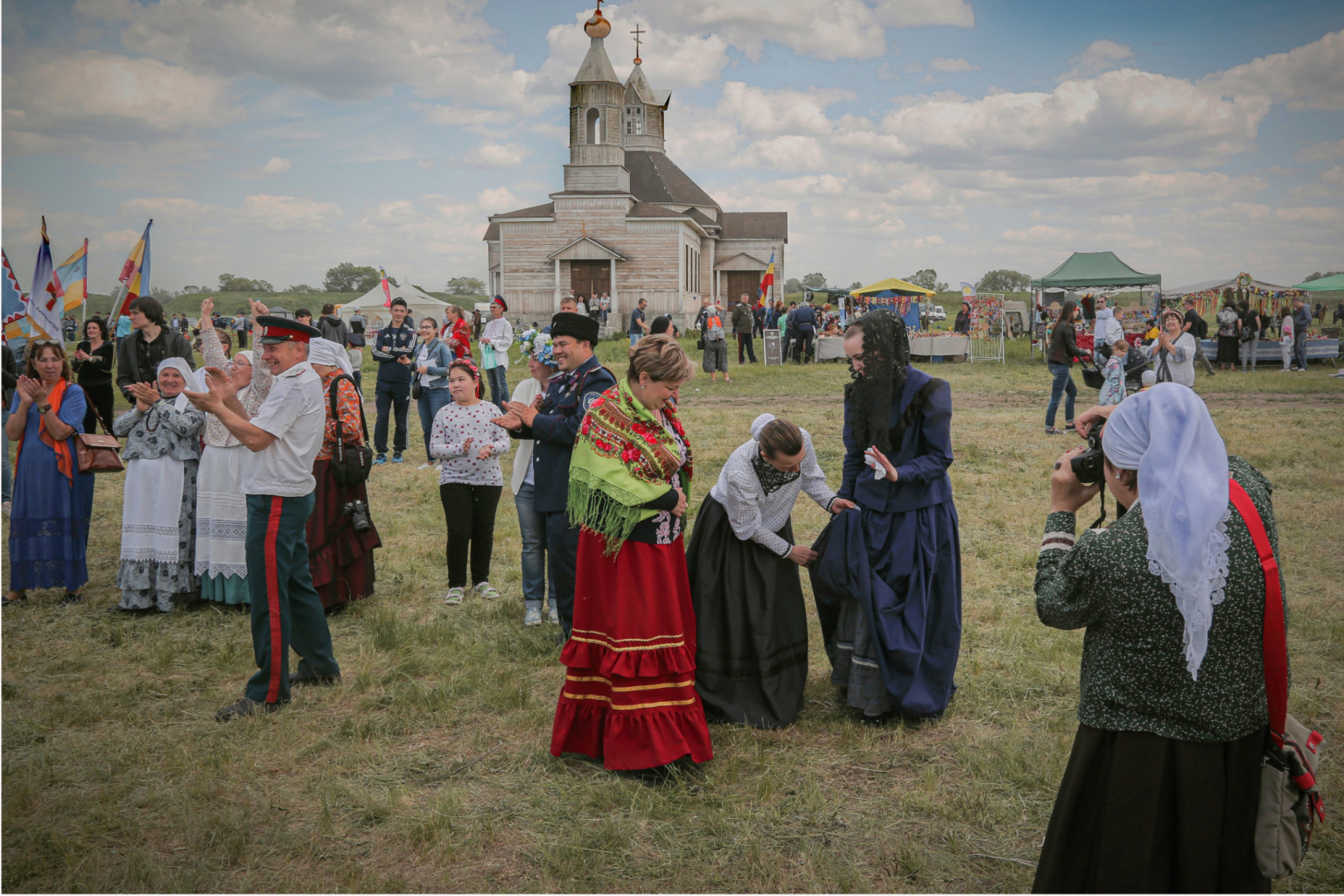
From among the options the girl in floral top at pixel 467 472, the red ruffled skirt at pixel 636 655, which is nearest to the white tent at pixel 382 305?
the girl in floral top at pixel 467 472

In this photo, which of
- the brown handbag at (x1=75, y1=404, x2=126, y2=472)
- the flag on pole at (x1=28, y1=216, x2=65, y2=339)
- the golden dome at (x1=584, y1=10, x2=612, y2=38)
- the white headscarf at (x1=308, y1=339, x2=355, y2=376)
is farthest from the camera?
the golden dome at (x1=584, y1=10, x2=612, y2=38)

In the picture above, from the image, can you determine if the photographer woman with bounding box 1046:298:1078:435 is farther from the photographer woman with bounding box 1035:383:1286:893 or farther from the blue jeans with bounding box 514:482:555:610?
the photographer woman with bounding box 1035:383:1286:893

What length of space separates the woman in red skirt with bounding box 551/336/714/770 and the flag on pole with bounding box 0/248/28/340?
2930 mm

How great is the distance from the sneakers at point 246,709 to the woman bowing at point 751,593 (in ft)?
7.46

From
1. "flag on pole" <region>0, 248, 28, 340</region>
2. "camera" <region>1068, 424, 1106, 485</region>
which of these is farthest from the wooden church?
"camera" <region>1068, 424, 1106, 485</region>

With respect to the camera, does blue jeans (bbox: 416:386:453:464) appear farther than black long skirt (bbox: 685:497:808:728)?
Yes

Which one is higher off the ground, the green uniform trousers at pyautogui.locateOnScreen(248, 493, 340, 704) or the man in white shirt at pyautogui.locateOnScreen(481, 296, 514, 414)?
the man in white shirt at pyautogui.locateOnScreen(481, 296, 514, 414)

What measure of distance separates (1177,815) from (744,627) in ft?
7.54

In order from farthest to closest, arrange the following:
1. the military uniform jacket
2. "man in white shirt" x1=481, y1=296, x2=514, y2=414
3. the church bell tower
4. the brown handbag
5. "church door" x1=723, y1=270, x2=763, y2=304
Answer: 1. "church door" x1=723, y1=270, x2=763, y2=304
2. the church bell tower
3. "man in white shirt" x1=481, y1=296, x2=514, y2=414
4. the brown handbag
5. the military uniform jacket

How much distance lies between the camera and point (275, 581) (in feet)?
15.0

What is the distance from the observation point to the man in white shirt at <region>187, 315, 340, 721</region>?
4.52 metres

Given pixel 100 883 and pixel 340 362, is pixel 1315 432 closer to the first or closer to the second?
pixel 340 362

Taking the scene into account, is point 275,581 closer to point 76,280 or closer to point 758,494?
point 758,494

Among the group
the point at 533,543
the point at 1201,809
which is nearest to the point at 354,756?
the point at 533,543
